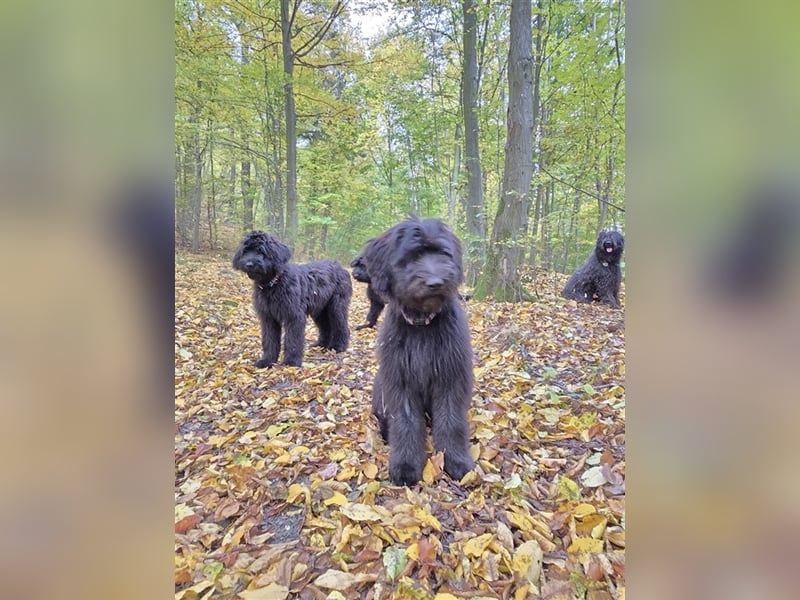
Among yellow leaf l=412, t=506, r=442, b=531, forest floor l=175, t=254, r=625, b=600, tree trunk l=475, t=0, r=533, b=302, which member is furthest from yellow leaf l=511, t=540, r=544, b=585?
tree trunk l=475, t=0, r=533, b=302

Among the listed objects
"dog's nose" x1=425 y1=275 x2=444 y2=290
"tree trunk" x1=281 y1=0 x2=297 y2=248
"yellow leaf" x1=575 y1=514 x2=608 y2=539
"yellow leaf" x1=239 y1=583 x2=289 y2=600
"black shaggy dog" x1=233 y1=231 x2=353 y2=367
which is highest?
"tree trunk" x1=281 y1=0 x2=297 y2=248

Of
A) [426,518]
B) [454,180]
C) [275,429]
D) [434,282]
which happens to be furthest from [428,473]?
[454,180]

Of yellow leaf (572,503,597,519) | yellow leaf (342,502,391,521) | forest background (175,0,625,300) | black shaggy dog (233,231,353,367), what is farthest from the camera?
black shaggy dog (233,231,353,367)

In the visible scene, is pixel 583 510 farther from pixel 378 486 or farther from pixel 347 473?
pixel 347 473

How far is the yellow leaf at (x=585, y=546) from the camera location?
1.69 m

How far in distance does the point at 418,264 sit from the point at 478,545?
1469 mm

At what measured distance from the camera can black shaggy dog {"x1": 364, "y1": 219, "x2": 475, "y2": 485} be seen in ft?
7.89

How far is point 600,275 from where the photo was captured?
3.41 m
